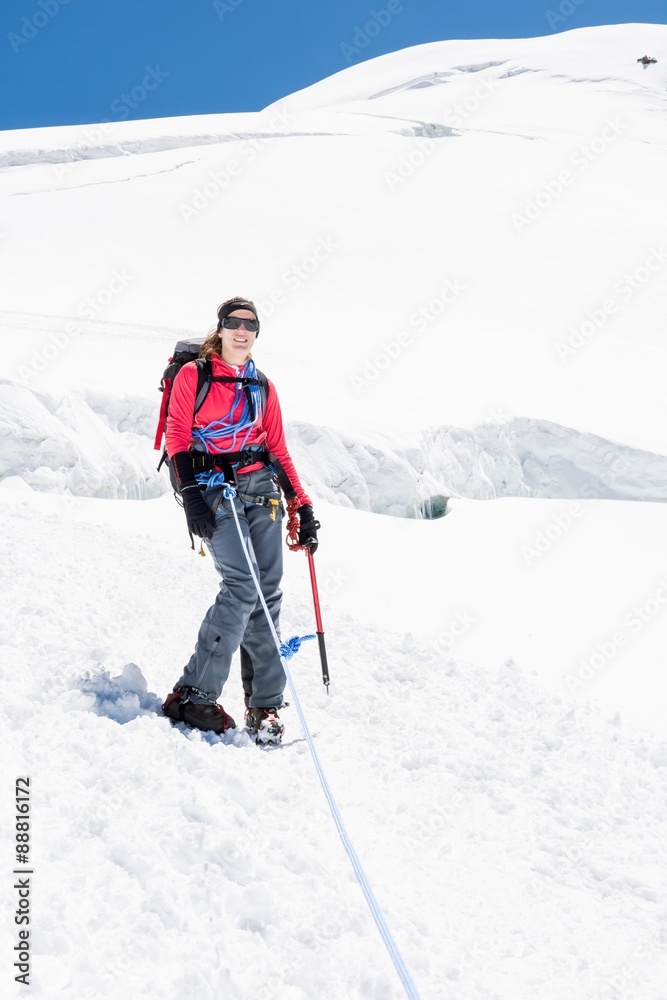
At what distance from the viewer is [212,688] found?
12.1 feet

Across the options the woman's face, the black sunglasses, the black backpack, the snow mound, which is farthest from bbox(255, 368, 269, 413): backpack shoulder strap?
the snow mound

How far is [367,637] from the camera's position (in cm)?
562

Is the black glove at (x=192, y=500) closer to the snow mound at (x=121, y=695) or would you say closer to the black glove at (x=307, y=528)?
the black glove at (x=307, y=528)

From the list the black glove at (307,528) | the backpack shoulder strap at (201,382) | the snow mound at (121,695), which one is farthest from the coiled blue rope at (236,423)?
the snow mound at (121,695)

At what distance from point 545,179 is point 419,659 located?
114ft

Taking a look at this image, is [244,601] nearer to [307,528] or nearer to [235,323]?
[307,528]

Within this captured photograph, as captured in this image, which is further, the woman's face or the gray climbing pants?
the woman's face

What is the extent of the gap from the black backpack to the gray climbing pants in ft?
0.89

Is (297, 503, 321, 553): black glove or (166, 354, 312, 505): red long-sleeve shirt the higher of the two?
(166, 354, 312, 505): red long-sleeve shirt

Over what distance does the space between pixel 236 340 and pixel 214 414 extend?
1.31 feet

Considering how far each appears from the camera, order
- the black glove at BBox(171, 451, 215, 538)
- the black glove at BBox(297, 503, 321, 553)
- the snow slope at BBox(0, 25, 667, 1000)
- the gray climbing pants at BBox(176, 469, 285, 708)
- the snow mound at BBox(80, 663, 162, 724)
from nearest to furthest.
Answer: the snow slope at BBox(0, 25, 667, 1000), the snow mound at BBox(80, 663, 162, 724), the black glove at BBox(171, 451, 215, 538), the gray climbing pants at BBox(176, 469, 285, 708), the black glove at BBox(297, 503, 321, 553)

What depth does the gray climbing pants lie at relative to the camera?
3.72 m

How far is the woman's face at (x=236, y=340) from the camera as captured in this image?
3.84 metres

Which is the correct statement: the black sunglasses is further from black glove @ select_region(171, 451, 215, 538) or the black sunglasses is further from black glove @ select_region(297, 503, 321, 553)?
black glove @ select_region(297, 503, 321, 553)
